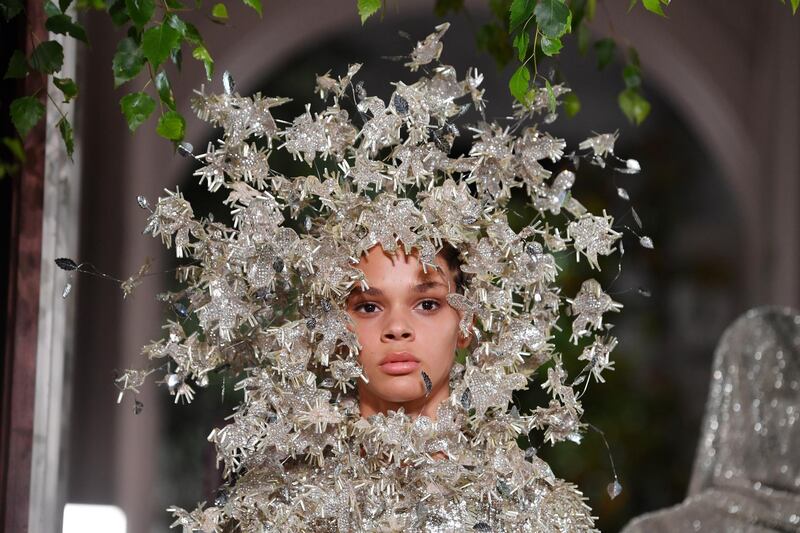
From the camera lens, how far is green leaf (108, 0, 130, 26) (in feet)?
6.11

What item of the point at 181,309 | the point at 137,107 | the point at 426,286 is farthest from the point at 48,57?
the point at 426,286

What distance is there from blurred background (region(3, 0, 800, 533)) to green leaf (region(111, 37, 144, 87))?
38 cm

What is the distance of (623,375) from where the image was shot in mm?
5410

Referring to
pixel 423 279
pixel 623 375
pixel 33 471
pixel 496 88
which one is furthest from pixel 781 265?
pixel 33 471

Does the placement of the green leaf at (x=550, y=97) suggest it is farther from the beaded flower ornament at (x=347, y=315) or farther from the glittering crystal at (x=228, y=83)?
the glittering crystal at (x=228, y=83)

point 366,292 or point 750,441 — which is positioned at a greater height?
point 366,292

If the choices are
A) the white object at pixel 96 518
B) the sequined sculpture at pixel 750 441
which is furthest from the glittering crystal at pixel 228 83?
the white object at pixel 96 518

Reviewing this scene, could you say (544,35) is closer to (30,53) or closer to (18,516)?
(30,53)

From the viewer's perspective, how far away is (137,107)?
5.97 ft

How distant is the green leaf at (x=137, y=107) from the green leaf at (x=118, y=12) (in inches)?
5.4

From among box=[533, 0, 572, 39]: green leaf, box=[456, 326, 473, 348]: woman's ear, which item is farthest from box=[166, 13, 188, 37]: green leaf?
box=[456, 326, 473, 348]: woman's ear

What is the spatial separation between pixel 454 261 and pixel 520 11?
43 cm

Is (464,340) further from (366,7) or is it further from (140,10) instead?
(140,10)

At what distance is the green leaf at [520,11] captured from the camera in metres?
1.73
